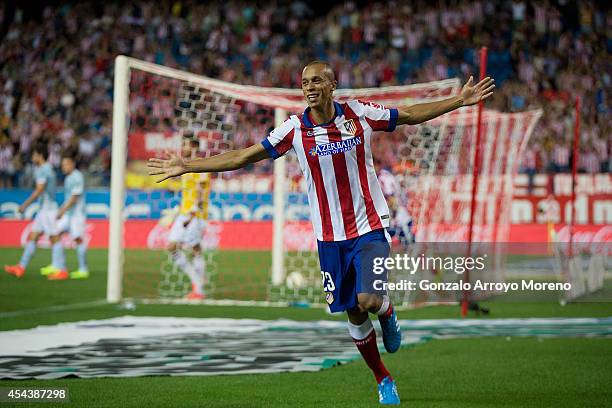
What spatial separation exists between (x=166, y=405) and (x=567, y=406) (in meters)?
2.54

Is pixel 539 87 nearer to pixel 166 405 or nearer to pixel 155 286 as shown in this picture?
pixel 155 286

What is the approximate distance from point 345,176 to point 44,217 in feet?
40.9

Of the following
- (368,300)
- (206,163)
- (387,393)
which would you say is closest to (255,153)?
(206,163)

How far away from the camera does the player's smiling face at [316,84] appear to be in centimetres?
683

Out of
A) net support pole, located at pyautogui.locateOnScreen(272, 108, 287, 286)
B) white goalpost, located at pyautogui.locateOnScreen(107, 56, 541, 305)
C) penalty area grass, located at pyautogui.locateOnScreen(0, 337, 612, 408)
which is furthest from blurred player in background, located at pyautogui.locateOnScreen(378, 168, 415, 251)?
penalty area grass, located at pyautogui.locateOnScreen(0, 337, 612, 408)

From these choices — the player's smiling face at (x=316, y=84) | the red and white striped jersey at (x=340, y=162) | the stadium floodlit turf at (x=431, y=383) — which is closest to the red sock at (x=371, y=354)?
the stadium floodlit turf at (x=431, y=383)

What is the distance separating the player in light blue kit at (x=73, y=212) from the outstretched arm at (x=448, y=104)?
11.8m

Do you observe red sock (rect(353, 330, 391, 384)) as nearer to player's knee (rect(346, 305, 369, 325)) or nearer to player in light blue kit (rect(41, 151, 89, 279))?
player's knee (rect(346, 305, 369, 325))

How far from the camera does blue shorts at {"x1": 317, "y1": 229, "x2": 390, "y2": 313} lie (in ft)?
23.0

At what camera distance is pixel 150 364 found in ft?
29.0

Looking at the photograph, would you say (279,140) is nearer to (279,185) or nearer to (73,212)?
(279,185)

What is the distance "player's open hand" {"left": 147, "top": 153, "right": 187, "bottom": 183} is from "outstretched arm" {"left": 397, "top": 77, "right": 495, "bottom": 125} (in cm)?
147

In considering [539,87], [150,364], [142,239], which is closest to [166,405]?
[150,364]

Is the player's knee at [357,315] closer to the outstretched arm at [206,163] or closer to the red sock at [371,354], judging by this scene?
the red sock at [371,354]
